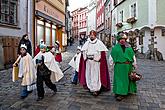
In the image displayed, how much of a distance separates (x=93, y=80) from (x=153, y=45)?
43.2ft

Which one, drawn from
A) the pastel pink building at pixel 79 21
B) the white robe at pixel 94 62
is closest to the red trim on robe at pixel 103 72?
the white robe at pixel 94 62

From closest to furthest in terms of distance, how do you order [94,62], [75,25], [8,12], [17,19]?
1. [94,62]
2. [8,12]
3. [17,19]
4. [75,25]

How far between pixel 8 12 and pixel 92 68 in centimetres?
756

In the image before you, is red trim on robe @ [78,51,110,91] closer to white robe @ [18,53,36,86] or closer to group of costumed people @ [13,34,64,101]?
group of costumed people @ [13,34,64,101]

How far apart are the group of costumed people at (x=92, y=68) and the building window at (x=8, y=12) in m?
6.35

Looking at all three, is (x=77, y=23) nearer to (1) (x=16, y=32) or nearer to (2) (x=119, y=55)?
(1) (x=16, y=32)

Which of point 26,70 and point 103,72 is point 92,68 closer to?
point 103,72

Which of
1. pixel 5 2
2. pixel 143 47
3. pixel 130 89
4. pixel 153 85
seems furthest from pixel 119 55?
pixel 143 47

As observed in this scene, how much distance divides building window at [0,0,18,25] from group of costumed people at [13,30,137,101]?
635 cm

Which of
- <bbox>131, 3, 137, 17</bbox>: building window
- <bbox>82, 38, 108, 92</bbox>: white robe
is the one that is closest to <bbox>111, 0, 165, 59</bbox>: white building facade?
<bbox>131, 3, 137, 17</bbox>: building window

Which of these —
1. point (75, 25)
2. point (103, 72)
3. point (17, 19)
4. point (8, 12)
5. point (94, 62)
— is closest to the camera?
point (94, 62)

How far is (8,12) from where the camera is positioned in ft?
41.2

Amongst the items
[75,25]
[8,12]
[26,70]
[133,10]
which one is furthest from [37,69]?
[75,25]

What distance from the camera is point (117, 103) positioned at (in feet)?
19.3
